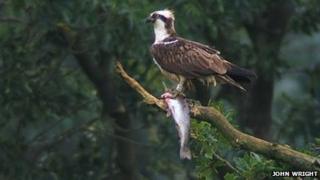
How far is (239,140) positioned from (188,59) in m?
0.95

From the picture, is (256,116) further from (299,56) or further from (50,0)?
(299,56)

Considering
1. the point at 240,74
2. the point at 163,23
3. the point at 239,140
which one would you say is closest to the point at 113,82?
the point at 163,23

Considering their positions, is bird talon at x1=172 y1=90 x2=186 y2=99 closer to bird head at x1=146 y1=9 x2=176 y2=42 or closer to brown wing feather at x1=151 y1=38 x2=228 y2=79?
brown wing feather at x1=151 y1=38 x2=228 y2=79

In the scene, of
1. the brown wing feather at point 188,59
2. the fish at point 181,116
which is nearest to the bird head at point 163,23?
the brown wing feather at point 188,59

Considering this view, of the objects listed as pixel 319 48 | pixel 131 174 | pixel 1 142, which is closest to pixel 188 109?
pixel 1 142

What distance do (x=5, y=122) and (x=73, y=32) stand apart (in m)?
0.98

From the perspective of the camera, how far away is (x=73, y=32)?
9.88 metres

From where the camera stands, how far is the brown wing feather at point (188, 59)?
24.3ft

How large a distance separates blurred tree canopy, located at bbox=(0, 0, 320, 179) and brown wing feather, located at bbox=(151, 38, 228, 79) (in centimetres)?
61

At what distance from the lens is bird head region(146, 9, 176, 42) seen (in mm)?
7926

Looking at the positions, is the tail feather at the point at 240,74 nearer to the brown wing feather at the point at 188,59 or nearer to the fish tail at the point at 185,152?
the brown wing feather at the point at 188,59

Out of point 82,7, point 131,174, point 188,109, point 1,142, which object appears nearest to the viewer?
point 188,109

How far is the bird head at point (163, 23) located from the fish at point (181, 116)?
1.11 m

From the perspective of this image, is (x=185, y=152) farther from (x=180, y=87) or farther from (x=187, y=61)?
(x=187, y=61)
